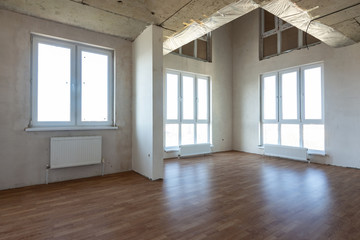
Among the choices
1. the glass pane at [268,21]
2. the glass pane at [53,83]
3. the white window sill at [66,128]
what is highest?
the glass pane at [268,21]

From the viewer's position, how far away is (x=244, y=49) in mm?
7535

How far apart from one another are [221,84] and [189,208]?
5765 millimetres

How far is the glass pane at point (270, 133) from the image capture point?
667 centimetres


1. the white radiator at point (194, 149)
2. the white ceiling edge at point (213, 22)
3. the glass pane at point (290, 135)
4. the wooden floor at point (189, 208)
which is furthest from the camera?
the white radiator at point (194, 149)

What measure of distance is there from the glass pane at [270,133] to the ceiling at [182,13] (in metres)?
3.20

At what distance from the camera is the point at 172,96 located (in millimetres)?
6422

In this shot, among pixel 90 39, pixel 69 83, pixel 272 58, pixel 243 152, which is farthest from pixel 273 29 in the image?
pixel 69 83

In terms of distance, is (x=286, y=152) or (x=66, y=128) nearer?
(x=66, y=128)

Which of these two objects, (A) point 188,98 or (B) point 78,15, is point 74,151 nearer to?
(B) point 78,15

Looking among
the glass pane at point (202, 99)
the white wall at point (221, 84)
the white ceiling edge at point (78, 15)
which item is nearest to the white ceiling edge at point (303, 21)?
the white ceiling edge at point (78, 15)

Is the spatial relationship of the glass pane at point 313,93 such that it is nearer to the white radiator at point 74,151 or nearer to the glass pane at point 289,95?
the glass pane at point 289,95

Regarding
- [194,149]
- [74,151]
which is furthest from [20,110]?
[194,149]

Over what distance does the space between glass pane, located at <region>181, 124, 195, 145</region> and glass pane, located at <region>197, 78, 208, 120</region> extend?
1.80ft

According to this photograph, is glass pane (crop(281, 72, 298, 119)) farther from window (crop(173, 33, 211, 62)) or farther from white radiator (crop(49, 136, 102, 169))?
white radiator (crop(49, 136, 102, 169))
